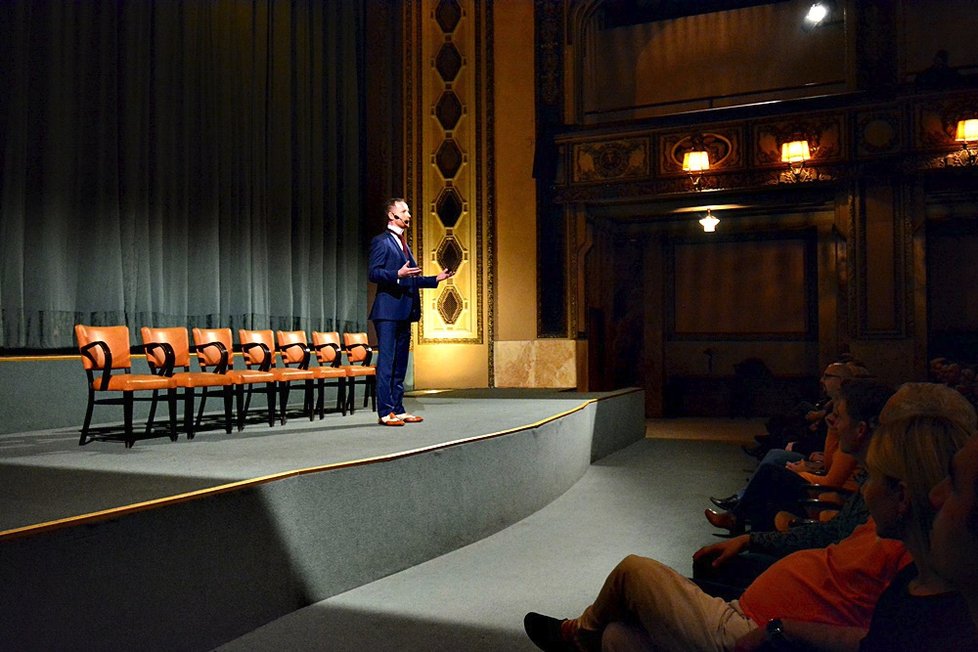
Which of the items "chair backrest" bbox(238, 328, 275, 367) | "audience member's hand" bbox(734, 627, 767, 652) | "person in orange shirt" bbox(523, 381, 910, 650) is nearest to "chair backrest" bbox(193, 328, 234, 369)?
Result: "chair backrest" bbox(238, 328, 275, 367)

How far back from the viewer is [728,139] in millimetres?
7688

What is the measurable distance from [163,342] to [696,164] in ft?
17.8

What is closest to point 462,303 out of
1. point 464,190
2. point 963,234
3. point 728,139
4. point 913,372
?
point 464,190

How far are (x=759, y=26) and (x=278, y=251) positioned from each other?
6156mm

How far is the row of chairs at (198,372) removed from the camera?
386cm

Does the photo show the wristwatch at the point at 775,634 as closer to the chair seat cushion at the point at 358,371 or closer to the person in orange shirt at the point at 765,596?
the person in orange shirt at the point at 765,596

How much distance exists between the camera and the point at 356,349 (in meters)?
5.96

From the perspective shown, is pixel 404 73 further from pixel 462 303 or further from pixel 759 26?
pixel 759 26

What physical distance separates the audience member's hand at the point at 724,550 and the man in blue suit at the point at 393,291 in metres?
2.27

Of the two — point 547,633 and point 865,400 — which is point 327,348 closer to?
point 547,633

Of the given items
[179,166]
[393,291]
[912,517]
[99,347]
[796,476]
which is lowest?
[796,476]

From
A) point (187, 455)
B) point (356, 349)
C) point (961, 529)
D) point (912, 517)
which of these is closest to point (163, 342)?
point (187, 455)

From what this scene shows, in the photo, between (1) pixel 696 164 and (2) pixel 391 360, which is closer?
(2) pixel 391 360

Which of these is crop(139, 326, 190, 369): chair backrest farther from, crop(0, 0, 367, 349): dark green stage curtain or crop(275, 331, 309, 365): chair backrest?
crop(0, 0, 367, 349): dark green stage curtain
